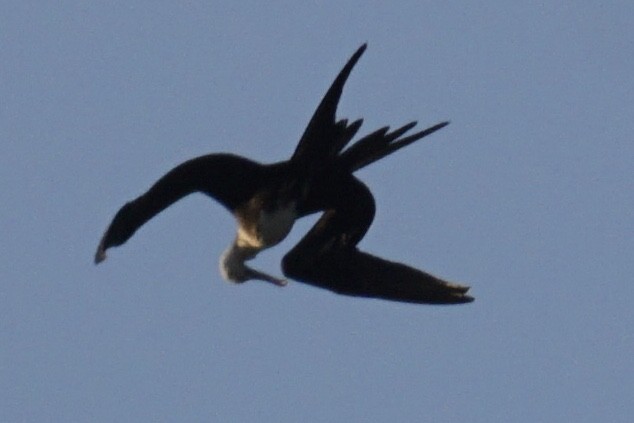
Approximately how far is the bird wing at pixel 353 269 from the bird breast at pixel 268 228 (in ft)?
1.68

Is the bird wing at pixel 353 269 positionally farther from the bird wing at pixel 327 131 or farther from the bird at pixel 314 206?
the bird wing at pixel 327 131

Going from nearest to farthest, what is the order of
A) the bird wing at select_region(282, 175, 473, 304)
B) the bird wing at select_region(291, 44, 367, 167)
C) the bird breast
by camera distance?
1. the bird wing at select_region(291, 44, 367, 167)
2. the bird breast
3. the bird wing at select_region(282, 175, 473, 304)

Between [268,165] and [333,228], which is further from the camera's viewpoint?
[333,228]

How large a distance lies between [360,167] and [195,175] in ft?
2.65

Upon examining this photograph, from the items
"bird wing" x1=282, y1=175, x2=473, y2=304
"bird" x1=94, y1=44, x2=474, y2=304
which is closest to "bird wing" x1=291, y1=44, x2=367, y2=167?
"bird" x1=94, y1=44, x2=474, y2=304

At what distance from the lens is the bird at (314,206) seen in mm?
10719

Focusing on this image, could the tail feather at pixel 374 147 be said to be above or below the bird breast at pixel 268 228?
above

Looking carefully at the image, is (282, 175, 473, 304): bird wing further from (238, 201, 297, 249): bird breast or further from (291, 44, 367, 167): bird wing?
(291, 44, 367, 167): bird wing

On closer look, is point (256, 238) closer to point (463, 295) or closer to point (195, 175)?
point (195, 175)

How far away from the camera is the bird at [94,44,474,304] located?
1072 cm

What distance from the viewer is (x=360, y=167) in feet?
36.3

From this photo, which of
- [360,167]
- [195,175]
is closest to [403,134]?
[360,167]

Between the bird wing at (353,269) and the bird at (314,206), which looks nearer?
the bird at (314,206)

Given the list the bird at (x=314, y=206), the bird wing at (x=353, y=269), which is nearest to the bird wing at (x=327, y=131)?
the bird at (x=314, y=206)
